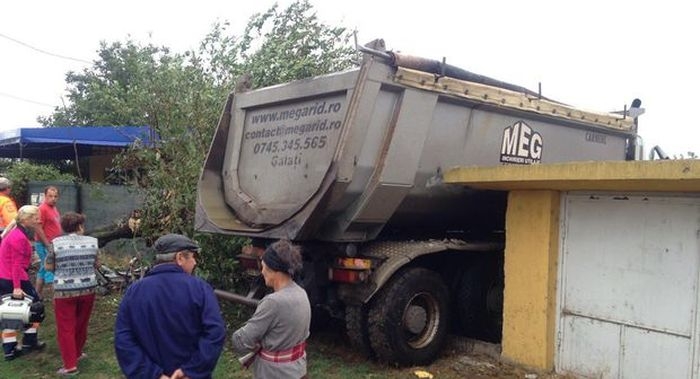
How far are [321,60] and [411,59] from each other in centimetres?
502

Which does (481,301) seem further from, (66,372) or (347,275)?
(66,372)

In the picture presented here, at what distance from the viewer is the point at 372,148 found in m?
5.25

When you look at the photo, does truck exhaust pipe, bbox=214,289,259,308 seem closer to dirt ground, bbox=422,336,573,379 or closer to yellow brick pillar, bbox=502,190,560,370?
dirt ground, bbox=422,336,573,379

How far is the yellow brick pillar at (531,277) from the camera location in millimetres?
5543

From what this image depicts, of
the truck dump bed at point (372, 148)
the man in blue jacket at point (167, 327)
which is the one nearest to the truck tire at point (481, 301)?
the truck dump bed at point (372, 148)

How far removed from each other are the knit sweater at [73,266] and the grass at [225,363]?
2.65ft

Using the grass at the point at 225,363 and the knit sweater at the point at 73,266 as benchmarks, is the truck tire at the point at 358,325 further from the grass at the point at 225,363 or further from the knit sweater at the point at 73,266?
the knit sweater at the point at 73,266

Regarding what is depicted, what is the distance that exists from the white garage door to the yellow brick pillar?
12cm

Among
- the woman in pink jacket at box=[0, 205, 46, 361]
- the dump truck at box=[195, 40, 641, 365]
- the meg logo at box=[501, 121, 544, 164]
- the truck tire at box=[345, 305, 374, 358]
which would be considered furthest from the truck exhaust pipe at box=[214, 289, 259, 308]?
the meg logo at box=[501, 121, 544, 164]

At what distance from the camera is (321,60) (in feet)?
33.5

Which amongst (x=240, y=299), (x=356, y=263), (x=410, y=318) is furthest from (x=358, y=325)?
(x=240, y=299)

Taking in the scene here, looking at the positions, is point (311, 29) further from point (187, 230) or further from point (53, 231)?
point (53, 231)

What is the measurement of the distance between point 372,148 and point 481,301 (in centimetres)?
246

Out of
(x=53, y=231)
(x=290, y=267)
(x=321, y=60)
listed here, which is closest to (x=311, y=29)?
(x=321, y=60)
